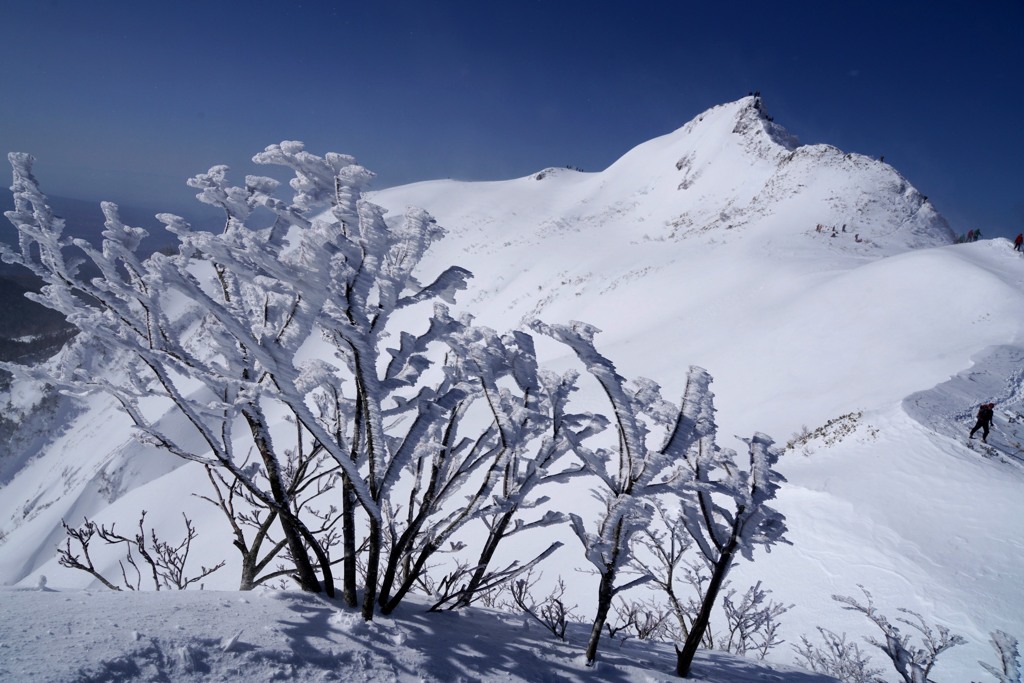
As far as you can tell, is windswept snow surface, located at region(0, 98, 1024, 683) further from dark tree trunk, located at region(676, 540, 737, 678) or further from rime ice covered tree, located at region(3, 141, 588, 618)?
rime ice covered tree, located at region(3, 141, 588, 618)

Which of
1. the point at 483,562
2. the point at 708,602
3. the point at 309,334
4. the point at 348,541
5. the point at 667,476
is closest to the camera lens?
the point at 309,334

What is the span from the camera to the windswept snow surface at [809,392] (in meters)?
6.63

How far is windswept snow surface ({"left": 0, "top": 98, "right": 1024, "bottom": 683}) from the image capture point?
6629mm

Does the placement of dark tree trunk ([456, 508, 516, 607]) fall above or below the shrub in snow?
above

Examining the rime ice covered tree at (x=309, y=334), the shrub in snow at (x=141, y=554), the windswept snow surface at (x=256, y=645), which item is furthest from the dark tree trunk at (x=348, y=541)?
the shrub in snow at (x=141, y=554)

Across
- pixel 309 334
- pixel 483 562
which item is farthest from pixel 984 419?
pixel 309 334

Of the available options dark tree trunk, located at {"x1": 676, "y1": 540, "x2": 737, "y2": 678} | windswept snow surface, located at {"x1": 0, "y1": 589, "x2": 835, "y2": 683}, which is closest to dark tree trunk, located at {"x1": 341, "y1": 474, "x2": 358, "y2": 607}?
windswept snow surface, located at {"x1": 0, "y1": 589, "x2": 835, "y2": 683}

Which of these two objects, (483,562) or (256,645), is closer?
Answer: (256,645)

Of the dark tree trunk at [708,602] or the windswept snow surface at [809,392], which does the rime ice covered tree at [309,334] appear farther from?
the dark tree trunk at [708,602]

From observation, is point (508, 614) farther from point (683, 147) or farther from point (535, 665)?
point (683, 147)

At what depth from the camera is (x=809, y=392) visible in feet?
43.8

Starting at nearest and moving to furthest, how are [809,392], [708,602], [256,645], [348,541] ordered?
[256,645], [348,541], [708,602], [809,392]

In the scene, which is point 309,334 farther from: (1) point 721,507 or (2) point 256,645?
(1) point 721,507

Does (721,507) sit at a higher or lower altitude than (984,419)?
lower
